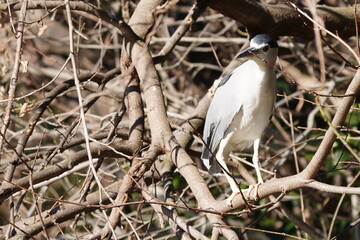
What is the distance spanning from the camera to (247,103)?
9.11 feet

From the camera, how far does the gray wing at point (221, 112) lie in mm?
2807

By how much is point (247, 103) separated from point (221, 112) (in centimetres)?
13

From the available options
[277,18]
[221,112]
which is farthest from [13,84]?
[277,18]

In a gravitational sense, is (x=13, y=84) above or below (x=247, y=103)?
above

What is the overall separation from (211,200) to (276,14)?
1.54 m

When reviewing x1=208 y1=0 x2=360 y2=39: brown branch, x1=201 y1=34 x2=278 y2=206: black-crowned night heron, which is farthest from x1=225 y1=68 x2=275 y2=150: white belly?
x1=208 y1=0 x2=360 y2=39: brown branch

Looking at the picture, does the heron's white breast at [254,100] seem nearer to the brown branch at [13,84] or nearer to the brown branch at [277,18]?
the brown branch at [277,18]

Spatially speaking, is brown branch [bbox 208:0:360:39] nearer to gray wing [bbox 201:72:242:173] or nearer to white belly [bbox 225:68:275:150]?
gray wing [bbox 201:72:242:173]

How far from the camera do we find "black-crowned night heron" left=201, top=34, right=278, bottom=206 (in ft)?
9.11

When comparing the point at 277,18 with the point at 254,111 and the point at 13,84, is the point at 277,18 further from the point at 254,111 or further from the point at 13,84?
the point at 13,84

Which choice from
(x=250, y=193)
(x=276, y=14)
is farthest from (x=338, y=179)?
(x=250, y=193)

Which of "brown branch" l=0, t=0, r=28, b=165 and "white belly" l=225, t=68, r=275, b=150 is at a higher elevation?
"brown branch" l=0, t=0, r=28, b=165

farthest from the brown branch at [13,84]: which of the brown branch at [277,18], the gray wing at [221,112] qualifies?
the brown branch at [277,18]

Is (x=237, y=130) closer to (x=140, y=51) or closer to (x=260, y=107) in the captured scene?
(x=260, y=107)
